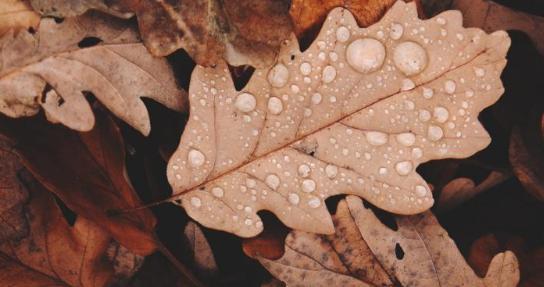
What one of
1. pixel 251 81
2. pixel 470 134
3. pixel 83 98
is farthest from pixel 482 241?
pixel 83 98

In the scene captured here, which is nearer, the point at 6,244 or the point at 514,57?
the point at 6,244

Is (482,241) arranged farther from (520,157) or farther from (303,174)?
(303,174)

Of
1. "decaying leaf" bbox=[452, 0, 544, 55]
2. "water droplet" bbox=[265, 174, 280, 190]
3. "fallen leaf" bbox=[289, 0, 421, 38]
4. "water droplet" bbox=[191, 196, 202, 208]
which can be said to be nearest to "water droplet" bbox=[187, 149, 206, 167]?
"water droplet" bbox=[191, 196, 202, 208]

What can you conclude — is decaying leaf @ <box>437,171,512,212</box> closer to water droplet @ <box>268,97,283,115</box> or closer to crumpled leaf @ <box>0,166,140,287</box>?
water droplet @ <box>268,97,283,115</box>

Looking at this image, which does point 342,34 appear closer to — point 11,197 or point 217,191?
point 217,191

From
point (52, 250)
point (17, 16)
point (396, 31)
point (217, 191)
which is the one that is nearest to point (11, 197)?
point (52, 250)

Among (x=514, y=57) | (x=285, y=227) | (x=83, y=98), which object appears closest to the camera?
(x=83, y=98)

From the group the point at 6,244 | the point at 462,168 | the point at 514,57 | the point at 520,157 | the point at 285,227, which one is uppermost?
the point at 514,57
